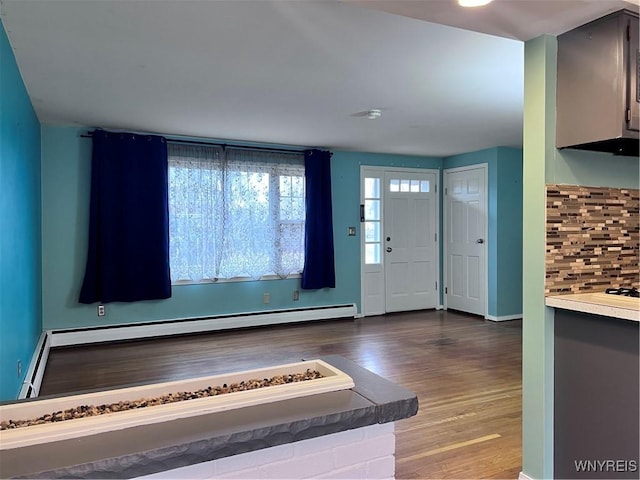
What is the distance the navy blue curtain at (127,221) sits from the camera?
4.65 metres

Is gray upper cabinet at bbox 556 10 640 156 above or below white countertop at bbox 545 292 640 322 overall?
above

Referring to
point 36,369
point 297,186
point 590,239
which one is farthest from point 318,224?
point 590,239

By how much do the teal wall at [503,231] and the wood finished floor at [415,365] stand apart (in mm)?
338

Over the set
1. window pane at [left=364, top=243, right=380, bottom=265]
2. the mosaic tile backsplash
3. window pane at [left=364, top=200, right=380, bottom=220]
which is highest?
window pane at [left=364, top=200, right=380, bottom=220]

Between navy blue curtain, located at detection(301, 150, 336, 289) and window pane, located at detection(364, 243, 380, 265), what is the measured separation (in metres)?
0.59

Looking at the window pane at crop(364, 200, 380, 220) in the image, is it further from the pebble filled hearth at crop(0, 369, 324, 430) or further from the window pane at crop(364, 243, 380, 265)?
the pebble filled hearth at crop(0, 369, 324, 430)

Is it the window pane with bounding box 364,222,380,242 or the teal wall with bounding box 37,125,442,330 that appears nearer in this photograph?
the teal wall with bounding box 37,125,442,330

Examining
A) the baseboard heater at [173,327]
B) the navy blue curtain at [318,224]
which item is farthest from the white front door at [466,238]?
the navy blue curtain at [318,224]

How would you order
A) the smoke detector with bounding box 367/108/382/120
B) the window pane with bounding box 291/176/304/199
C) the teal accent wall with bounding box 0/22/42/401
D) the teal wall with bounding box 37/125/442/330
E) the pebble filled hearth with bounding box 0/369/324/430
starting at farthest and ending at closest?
the window pane with bounding box 291/176/304/199, the teal wall with bounding box 37/125/442/330, the smoke detector with bounding box 367/108/382/120, the teal accent wall with bounding box 0/22/42/401, the pebble filled hearth with bounding box 0/369/324/430

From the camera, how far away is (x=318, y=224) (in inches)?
224

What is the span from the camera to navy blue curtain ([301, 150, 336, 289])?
18.6 ft

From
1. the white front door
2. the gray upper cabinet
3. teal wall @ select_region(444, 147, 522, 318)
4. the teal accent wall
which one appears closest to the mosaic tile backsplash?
the gray upper cabinet

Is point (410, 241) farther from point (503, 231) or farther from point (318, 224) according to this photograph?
point (318, 224)

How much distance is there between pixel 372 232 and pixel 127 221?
307 cm
